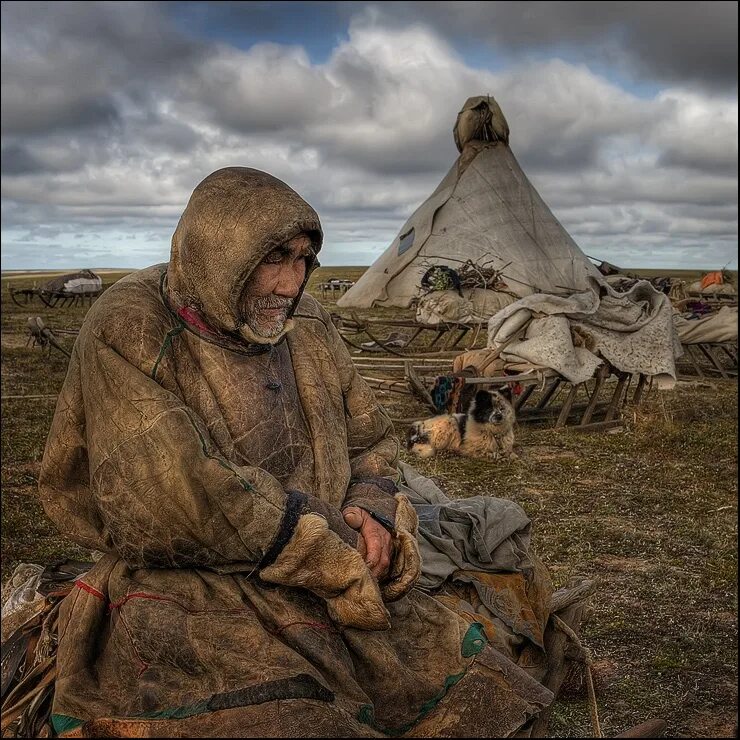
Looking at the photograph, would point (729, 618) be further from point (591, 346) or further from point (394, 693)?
point (591, 346)

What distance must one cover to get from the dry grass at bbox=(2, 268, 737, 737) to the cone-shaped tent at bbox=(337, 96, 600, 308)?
375 inches

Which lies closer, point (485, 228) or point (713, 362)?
point (713, 362)

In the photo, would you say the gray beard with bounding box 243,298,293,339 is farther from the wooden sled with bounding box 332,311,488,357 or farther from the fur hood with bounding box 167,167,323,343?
the wooden sled with bounding box 332,311,488,357

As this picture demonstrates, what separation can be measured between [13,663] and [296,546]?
112 centimetres

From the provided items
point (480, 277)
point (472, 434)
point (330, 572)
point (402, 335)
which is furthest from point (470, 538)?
point (480, 277)

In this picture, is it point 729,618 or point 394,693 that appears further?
point 729,618

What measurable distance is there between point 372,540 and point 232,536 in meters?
0.38

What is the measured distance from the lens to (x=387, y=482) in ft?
7.92

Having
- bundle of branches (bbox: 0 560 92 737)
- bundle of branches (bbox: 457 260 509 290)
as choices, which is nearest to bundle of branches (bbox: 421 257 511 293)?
bundle of branches (bbox: 457 260 509 290)

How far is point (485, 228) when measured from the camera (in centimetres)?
2067

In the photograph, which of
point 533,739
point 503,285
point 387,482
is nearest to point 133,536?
point 387,482

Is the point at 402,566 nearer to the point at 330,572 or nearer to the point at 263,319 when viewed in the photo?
the point at 330,572

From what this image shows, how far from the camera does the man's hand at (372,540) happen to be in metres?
2.11

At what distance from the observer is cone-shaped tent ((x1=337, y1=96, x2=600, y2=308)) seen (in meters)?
20.3
